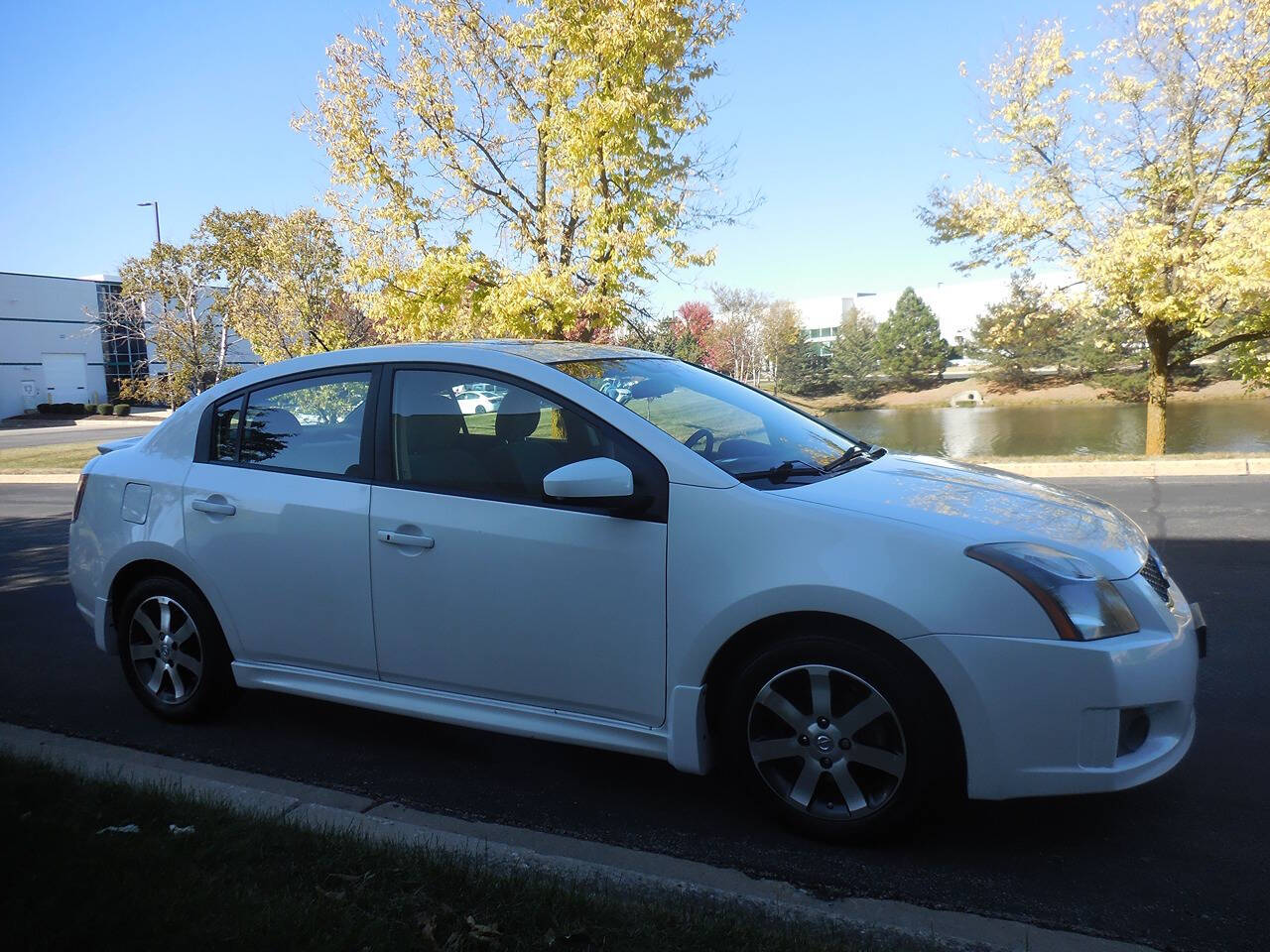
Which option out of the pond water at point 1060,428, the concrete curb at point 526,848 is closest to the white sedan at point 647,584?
the concrete curb at point 526,848

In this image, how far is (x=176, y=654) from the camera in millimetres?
4320

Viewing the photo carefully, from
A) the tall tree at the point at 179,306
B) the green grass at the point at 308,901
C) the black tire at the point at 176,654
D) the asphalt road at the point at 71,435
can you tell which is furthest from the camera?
the tall tree at the point at 179,306

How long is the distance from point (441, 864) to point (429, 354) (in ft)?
6.54

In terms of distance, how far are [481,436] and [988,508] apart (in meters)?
1.86

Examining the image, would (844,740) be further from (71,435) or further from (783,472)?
(71,435)

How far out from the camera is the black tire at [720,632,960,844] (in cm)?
287

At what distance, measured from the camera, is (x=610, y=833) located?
327 centimetres

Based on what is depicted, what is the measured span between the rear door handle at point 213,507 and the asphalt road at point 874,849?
3.42ft

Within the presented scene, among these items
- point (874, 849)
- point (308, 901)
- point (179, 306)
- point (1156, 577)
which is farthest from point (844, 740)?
point (179, 306)

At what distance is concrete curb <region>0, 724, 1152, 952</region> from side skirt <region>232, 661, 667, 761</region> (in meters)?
0.34

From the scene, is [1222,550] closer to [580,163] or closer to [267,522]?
[267,522]

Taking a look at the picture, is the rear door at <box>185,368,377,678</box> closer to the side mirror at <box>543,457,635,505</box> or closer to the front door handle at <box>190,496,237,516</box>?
the front door handle at <box>190,496,237,516</box>

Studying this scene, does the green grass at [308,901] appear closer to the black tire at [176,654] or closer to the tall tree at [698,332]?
the black tire at [176,654]

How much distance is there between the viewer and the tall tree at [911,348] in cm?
6394
